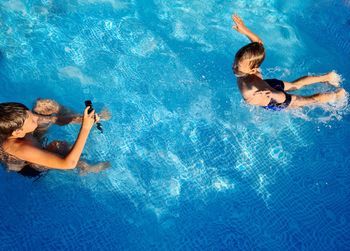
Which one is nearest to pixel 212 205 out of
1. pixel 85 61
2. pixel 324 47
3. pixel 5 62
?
pixel 85 61

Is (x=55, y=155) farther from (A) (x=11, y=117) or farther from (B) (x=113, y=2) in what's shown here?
(B) (x=113, y=2)

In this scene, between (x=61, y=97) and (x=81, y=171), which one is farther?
(x=61, y=97)

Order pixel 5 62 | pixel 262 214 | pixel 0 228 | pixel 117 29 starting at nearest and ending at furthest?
pixel 0 228 < pixel 262 214 < pixel 5 62 < pixel 117 29

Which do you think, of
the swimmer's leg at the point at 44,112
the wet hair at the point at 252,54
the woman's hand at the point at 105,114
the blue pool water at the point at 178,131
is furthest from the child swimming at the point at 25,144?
the wet hair at the point at 252,54

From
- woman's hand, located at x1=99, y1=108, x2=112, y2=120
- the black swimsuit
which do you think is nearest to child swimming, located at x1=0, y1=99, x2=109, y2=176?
woman's hand, located at x1=99, y1=108, x2=112, y2=120

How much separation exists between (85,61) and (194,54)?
183cm

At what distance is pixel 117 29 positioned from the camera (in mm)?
5906

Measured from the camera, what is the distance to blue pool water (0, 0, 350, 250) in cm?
448

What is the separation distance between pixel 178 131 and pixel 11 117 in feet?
8.75

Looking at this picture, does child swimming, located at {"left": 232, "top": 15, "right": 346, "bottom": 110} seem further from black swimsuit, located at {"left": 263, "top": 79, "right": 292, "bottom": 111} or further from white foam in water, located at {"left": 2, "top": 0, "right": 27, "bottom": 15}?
white foam in water, located at {"left": 2, "top": 0, "right": 27, "bottom": 15}

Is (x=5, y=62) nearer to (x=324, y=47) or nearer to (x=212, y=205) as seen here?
(x=212, y=205)

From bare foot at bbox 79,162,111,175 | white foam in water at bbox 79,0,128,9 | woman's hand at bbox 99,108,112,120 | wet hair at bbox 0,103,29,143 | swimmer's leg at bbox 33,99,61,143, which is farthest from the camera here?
white foam in water at bbox 79,0,128,9

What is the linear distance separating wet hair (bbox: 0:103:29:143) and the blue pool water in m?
1.81

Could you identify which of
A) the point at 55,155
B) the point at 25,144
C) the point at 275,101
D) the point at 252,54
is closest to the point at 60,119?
the point at 25,144
